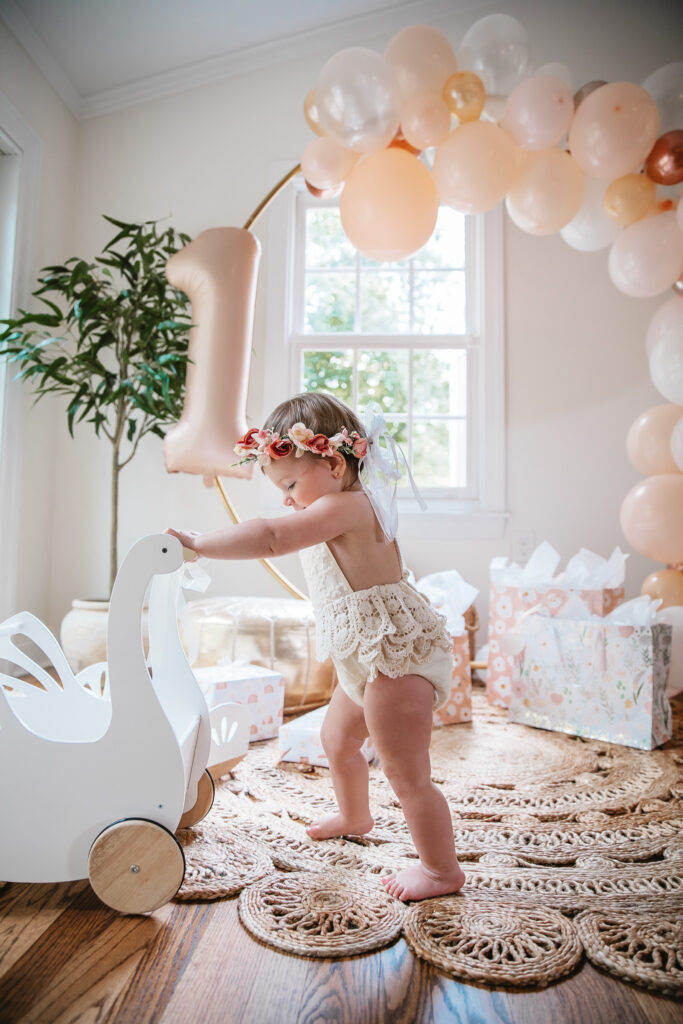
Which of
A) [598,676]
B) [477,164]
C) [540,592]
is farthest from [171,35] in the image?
[598,676]

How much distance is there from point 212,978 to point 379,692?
0.43 meters

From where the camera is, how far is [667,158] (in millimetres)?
1763

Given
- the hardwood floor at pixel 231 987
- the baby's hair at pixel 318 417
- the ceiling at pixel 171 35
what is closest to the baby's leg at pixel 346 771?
the hardwood floor at pixel 231 987

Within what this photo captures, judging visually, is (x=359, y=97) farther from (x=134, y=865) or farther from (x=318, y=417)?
(x=134, y=865)

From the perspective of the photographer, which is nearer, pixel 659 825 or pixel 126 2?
pixel 659 825

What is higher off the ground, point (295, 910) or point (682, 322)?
point (682, 322)

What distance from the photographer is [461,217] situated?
9.75 feet

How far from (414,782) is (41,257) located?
8.14ft

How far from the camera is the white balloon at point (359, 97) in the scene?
1.69 m

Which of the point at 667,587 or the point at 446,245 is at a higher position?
the point at 446,245

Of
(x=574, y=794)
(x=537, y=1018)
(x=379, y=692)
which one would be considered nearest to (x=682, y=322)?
(x=574, y=794)

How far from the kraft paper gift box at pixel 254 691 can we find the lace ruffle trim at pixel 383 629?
24.0 inches

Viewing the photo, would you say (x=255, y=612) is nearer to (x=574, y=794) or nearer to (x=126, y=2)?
(x=574, y=794)

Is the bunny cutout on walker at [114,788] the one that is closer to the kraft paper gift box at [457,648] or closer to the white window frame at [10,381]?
the kraft paper gift box at [457,648]
